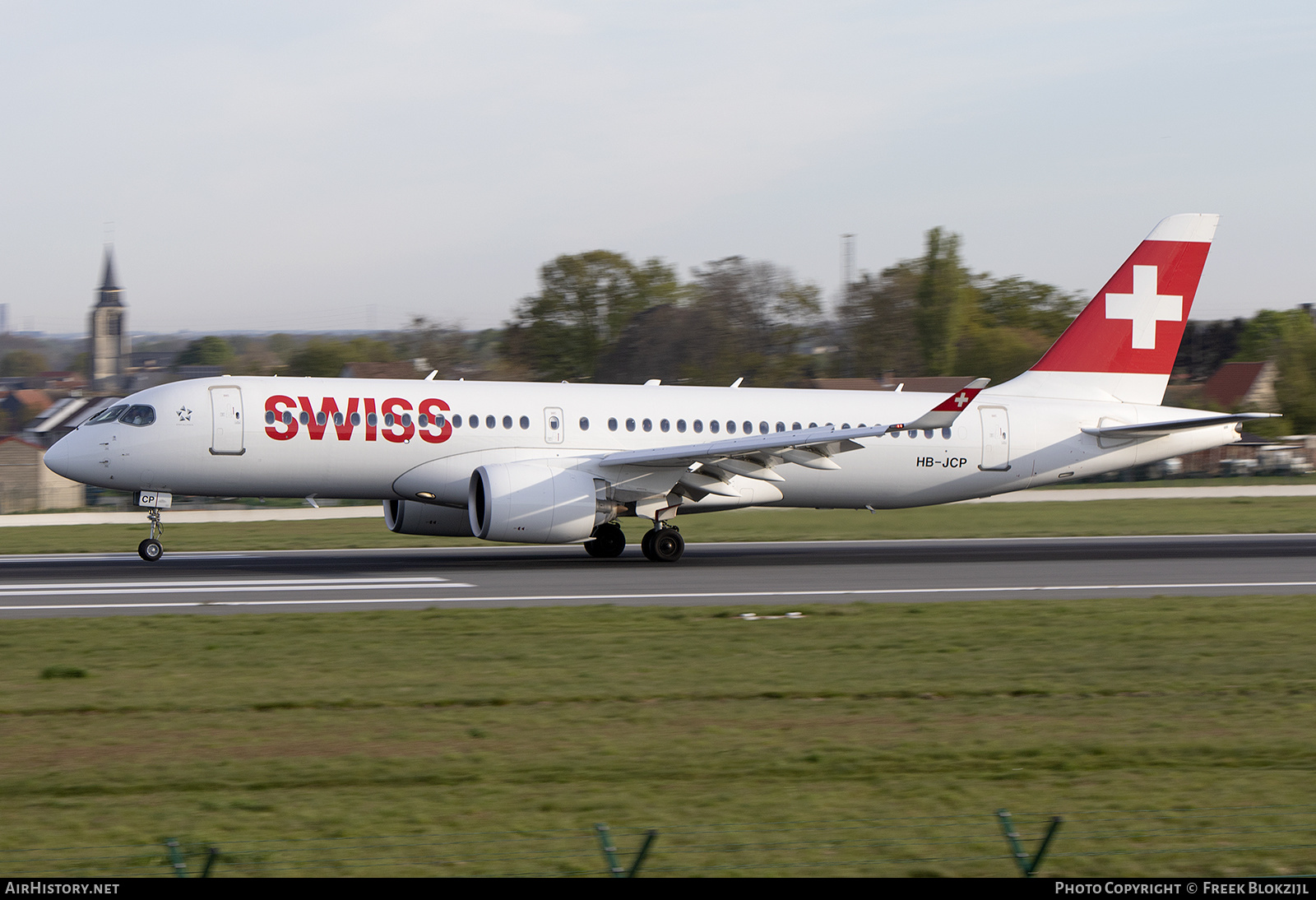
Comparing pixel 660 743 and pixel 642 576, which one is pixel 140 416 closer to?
pixel 642 576

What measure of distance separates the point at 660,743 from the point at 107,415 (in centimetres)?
1638

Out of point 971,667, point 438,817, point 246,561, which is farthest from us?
point 246,561

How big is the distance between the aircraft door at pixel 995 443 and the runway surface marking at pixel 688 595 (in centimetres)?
623

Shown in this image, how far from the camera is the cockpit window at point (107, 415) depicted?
71.7 feet

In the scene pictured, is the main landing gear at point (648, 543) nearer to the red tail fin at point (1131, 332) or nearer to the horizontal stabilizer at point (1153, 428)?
the red tail fin at point (1131, 332)

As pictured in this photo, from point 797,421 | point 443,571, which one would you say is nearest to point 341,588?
point 443,571

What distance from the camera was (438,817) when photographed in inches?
284

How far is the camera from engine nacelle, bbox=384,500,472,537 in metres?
23.4

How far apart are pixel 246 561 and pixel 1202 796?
18881mm

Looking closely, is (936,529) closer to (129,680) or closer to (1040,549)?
(1040,549)

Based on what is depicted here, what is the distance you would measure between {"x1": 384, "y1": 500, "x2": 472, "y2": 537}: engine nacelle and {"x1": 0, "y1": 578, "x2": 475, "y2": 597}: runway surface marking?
3340 millimetres

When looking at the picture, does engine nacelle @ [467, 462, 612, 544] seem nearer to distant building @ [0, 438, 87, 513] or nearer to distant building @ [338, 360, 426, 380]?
distant building @ [0, 438, 87, 513]

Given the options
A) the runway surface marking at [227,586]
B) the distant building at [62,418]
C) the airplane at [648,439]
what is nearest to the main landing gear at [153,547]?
the airplane at [648,439]

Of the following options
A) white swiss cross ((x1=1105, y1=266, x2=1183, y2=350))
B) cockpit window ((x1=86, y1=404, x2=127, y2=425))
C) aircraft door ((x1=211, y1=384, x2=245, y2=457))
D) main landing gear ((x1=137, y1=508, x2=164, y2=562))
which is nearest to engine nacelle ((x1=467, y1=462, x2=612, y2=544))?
aircraft door ((x1=211, y1=384, x2=245, y2=457))
